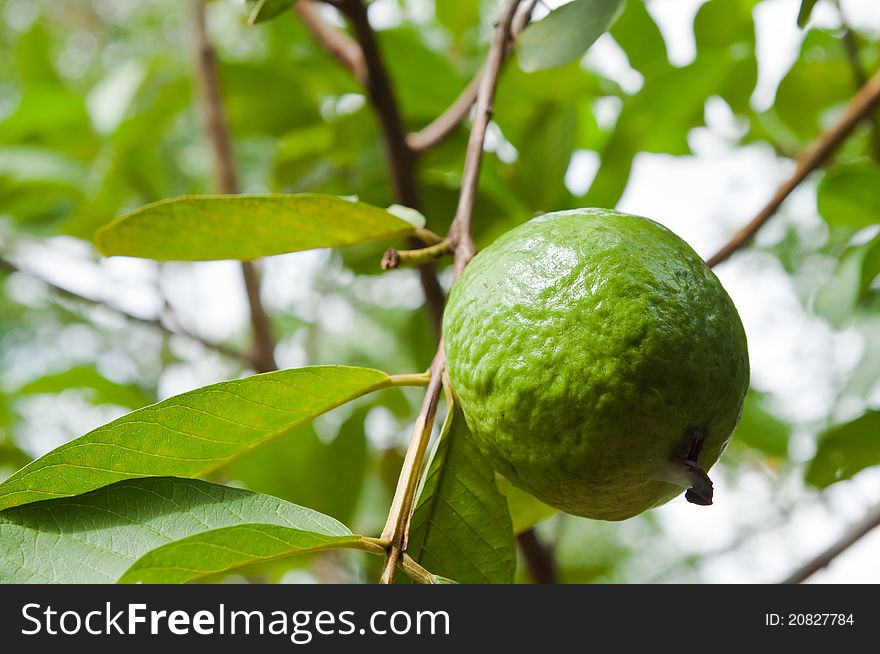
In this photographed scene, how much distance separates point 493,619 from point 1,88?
2122 millimetres

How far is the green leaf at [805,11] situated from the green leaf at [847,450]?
0.59 meters

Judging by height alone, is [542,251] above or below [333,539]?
above

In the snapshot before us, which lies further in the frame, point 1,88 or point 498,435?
point 1,88

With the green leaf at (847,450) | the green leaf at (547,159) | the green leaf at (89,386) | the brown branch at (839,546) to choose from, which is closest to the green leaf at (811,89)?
the green leaf at (547,159)

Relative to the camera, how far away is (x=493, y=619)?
2.08ft

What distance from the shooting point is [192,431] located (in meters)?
0.63

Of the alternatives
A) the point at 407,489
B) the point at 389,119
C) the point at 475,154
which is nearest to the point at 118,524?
the point at 407,489

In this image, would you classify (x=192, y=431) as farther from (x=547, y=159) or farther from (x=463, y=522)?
(x=547, y=159)

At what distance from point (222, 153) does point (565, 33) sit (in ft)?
3.17

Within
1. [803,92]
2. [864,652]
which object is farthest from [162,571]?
[803,92]

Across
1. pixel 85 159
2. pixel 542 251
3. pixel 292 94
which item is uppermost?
pixel 85 159

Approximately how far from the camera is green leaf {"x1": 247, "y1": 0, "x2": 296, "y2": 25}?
727 millimetres

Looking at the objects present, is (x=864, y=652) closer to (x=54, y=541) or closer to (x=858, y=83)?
(x=54, y=541)

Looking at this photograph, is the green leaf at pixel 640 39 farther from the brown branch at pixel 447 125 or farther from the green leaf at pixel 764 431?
the green leaf at pixel 764 431
